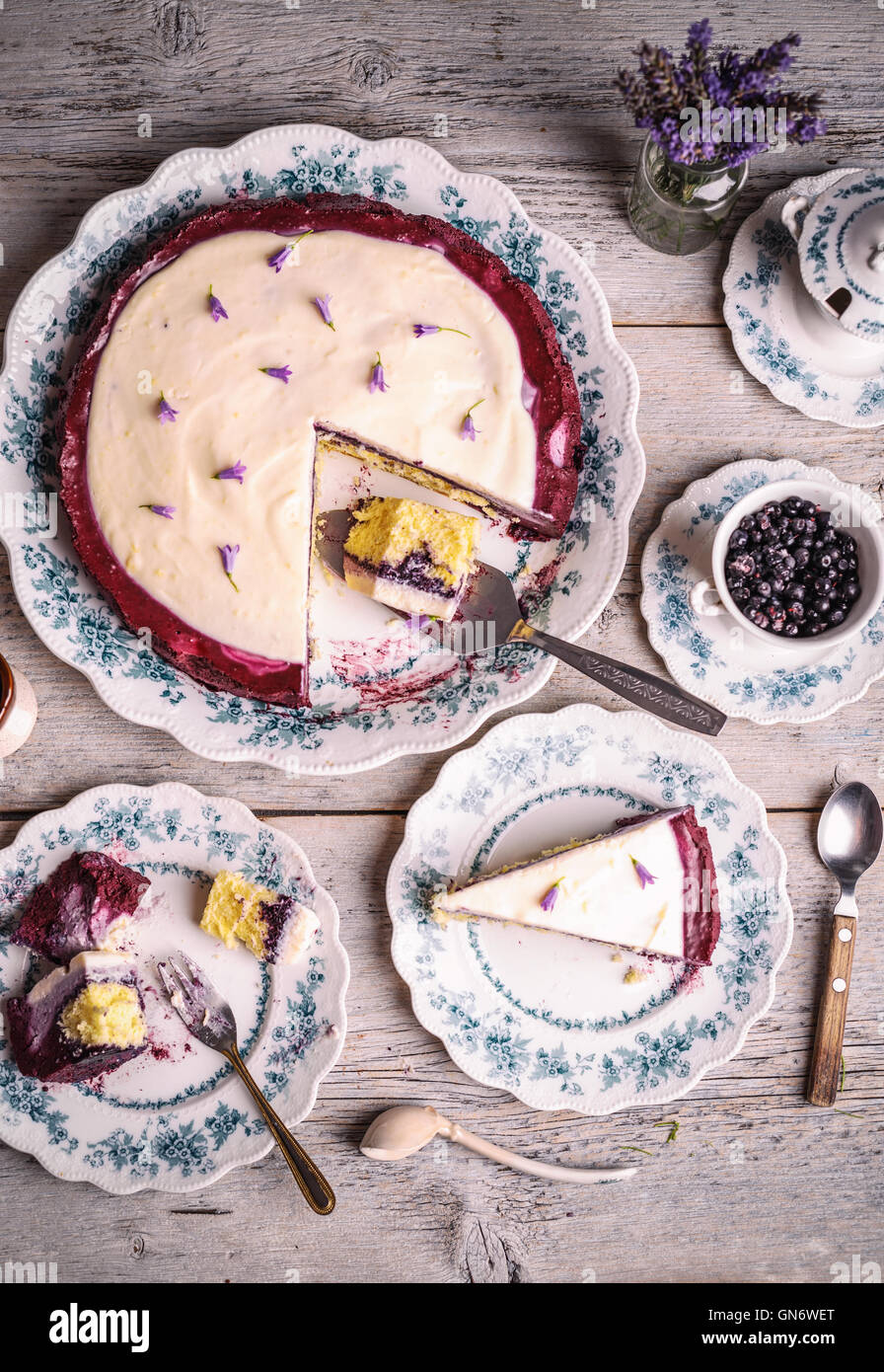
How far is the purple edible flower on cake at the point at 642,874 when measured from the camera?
2.94 metres

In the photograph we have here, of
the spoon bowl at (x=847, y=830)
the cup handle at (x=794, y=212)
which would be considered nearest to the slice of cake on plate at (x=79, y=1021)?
the spoon bowl at (x=847, y=830)

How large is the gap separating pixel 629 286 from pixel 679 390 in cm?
39

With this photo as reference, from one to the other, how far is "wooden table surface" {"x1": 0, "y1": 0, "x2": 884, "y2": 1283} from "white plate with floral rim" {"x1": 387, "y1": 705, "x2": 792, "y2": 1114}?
12cm

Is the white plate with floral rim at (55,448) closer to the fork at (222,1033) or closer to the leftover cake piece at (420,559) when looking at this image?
the leftover cake piece at (420,559)

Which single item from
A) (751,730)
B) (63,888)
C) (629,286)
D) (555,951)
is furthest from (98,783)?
(629,286)

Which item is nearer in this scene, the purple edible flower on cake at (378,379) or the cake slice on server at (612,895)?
the purple edible flower on cake at (378,379)

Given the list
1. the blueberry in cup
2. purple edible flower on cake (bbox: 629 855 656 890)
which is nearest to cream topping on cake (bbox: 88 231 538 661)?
the blueberry in cup

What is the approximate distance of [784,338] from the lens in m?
3.12

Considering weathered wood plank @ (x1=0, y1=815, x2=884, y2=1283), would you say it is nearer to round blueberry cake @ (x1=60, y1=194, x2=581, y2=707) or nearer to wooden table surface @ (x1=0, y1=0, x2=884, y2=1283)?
wooden table surface @ (x1=0, y1=0, x2=884, y2=1283)

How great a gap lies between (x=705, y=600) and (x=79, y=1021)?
235 centimetres

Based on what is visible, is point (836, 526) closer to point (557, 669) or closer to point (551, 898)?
point (557, 669)

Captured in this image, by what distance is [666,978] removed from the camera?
10.1 feet

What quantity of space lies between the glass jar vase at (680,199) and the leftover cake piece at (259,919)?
2.47 metres
